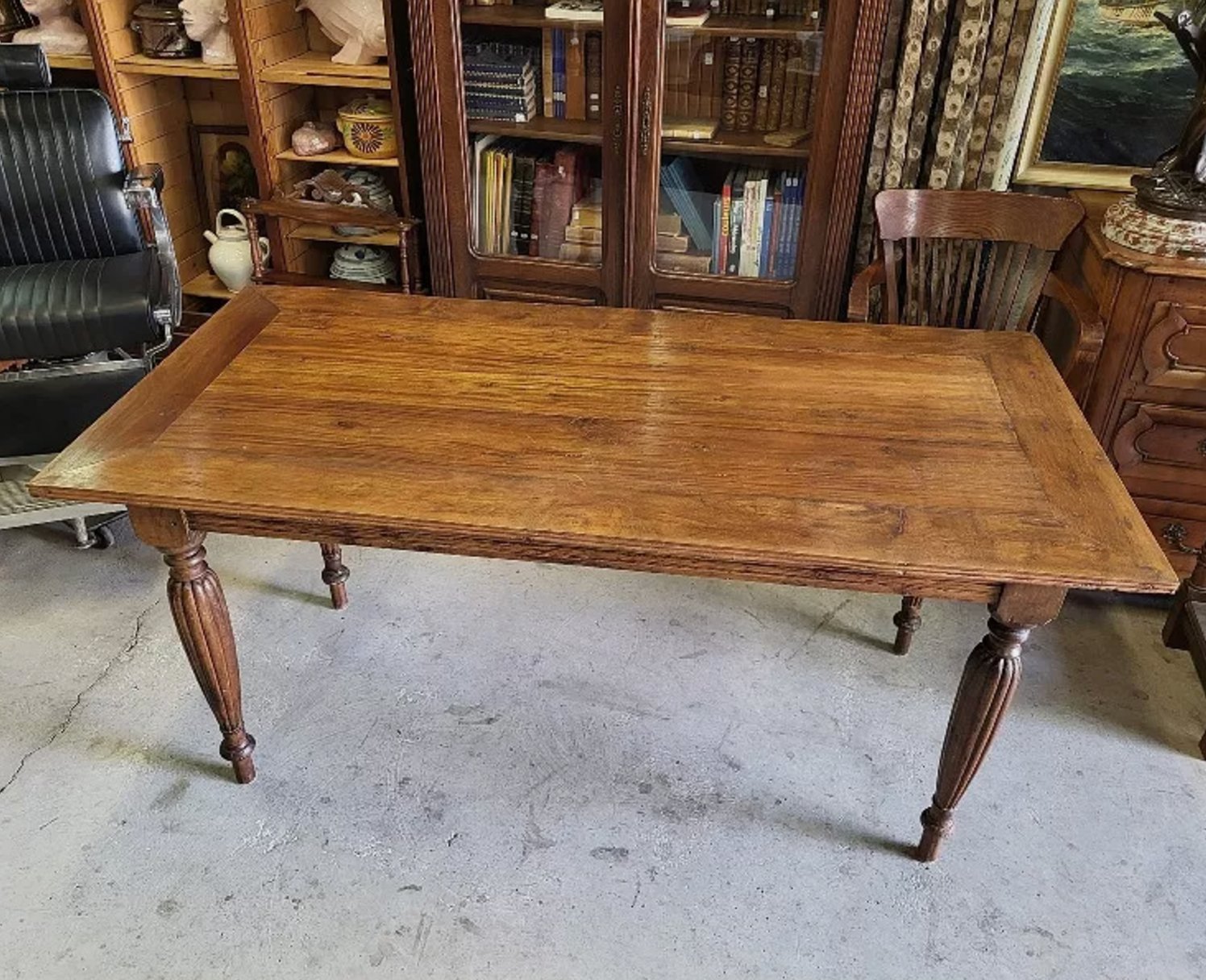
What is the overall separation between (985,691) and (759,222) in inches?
→ 61.8

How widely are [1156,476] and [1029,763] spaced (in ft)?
2.57

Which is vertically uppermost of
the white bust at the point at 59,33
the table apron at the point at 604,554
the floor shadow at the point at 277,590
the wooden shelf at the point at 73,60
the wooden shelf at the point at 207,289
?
the white bust at the point at 59,33

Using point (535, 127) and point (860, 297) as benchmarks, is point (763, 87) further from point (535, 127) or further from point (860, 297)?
point (860, 297)

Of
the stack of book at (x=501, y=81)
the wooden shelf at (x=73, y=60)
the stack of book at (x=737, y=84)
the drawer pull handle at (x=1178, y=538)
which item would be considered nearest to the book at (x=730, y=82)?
the stack of book at (x=737, y=84)

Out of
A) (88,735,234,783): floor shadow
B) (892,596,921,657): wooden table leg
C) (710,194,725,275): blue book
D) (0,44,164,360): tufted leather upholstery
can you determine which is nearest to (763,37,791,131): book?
(710,194,725,275): blue book

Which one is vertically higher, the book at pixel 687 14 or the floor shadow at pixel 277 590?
the book at pixel 687 14

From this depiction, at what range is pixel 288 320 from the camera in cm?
191

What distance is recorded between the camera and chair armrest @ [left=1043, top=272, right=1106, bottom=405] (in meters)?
2.01

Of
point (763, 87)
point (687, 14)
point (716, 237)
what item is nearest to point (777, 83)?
point (763, 87)

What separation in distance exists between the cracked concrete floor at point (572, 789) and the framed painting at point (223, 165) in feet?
5.04

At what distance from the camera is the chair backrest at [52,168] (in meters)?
2.60

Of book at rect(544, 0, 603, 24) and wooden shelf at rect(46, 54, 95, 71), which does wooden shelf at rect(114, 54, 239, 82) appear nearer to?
wooden shelf at rect(46, 54, 95, 71)

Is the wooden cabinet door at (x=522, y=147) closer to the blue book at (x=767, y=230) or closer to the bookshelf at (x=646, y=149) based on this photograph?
the bookshelf at (x=646, y=149)

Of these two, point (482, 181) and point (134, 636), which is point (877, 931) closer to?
point (134, 636)
